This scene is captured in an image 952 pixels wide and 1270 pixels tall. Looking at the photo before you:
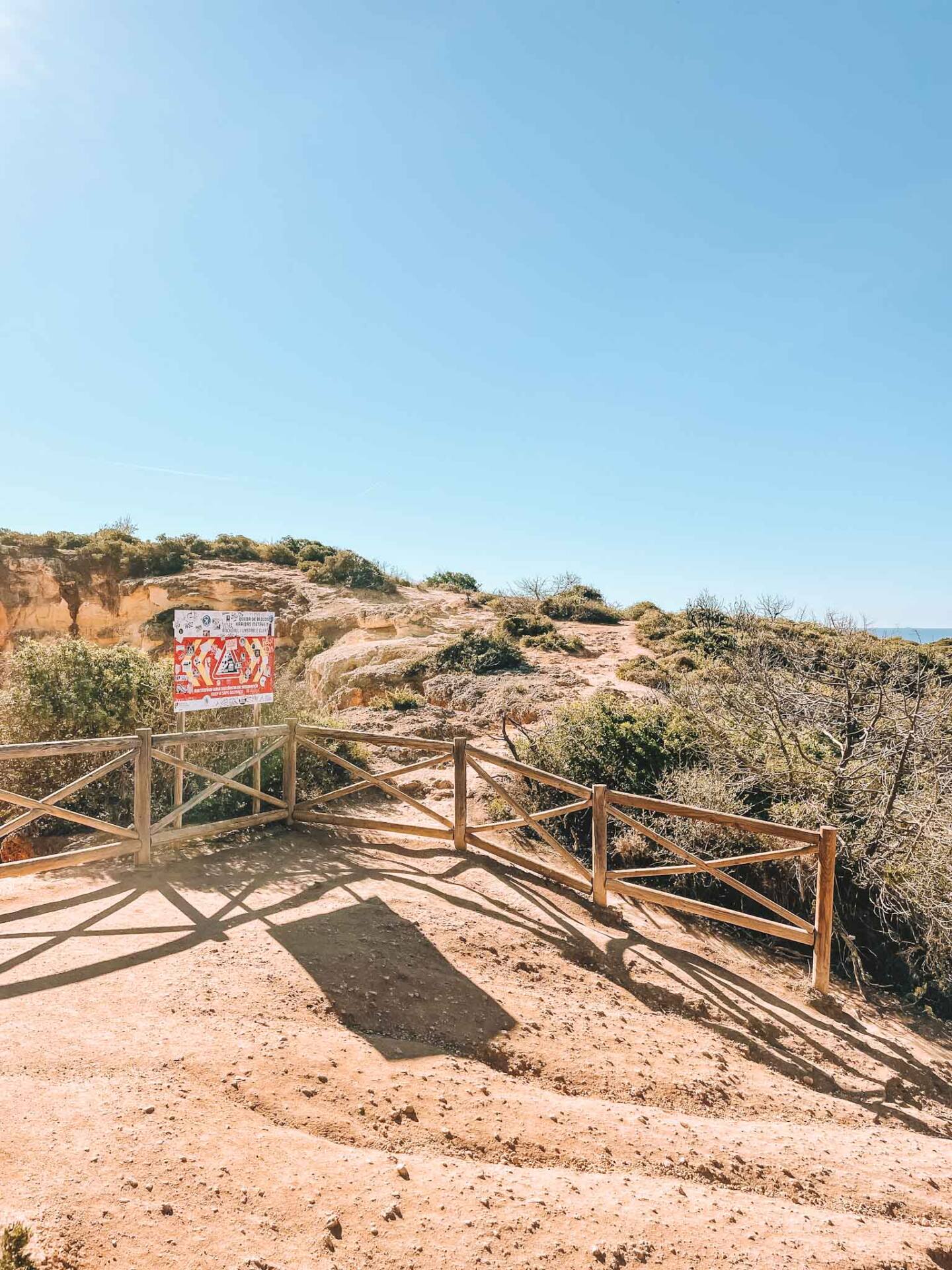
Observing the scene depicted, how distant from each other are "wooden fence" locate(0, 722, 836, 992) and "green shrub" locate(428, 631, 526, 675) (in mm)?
6982

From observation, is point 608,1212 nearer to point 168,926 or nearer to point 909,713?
point 168,926

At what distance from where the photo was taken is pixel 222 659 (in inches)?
322

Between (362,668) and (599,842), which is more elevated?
(362,668)

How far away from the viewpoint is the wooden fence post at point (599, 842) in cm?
715

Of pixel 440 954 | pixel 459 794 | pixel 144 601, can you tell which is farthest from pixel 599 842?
pixel 144 601

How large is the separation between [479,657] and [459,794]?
8860 millimetres

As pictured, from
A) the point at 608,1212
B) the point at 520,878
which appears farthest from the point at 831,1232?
the point at 520,878

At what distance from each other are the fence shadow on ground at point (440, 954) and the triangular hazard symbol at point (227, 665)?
205cm

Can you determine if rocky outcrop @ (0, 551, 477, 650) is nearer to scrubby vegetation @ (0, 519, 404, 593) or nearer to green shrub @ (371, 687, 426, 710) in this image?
scrubby vegetation @ (0, 519, 404, 593)

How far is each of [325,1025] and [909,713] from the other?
7608 mm

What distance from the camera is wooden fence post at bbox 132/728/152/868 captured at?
6867mm

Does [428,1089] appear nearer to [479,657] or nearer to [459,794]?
[459,794]

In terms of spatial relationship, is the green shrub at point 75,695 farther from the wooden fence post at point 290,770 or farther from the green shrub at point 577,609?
the green shrub at point 577,609

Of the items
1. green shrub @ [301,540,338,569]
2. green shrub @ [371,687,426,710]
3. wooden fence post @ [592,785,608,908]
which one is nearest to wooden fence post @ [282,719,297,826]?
wooden fence post @ [592,785,608,908]
